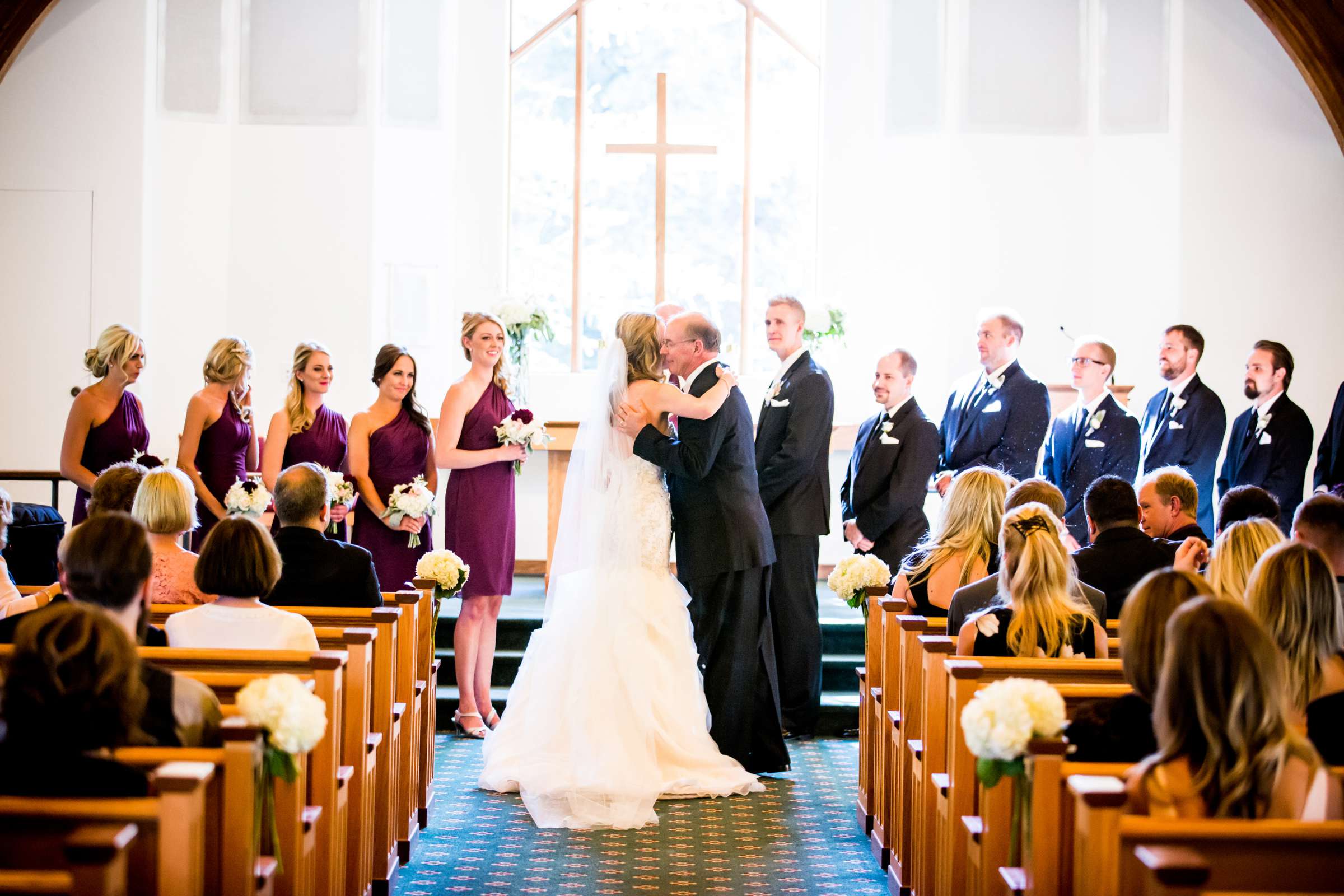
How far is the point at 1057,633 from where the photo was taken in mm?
3471

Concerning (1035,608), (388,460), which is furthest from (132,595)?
(388,460)

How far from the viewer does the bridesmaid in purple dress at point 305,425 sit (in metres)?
6.11

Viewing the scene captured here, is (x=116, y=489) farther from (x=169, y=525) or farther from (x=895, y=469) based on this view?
(x=895, y=469)

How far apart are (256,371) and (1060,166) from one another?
5.74 meters

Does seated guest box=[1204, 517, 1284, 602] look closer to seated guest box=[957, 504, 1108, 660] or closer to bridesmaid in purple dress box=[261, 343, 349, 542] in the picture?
seated guest box=[957, 504, 1108, 660]

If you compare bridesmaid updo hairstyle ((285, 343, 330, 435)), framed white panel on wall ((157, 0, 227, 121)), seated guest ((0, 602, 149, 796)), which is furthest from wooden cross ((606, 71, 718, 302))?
seated guest ((0, 602, 149, 796))

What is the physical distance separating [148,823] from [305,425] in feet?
13.5

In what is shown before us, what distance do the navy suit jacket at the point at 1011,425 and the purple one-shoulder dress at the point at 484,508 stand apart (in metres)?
2.19

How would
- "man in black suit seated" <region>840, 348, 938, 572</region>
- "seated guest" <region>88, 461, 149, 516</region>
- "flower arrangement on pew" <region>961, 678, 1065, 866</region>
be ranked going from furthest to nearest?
"man in black suit seated" <region>840, 348, 938, 572</region>, "seated guest" <region>88, 461, 149, 516</region>, "flower arrangement on pew" <region>961, 678, 1065, 866</region>

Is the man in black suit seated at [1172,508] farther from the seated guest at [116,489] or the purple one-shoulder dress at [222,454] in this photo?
the purple one-shoulder dress at [222,454]

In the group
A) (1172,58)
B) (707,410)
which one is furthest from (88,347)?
(1172,58)

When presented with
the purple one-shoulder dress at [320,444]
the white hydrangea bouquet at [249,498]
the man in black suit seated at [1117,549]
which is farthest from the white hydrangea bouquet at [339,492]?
the man in black suit seated at [1117,549]

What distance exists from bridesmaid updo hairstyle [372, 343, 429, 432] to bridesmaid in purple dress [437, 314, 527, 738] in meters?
0.11

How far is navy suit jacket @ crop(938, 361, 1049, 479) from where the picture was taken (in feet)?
21.7
